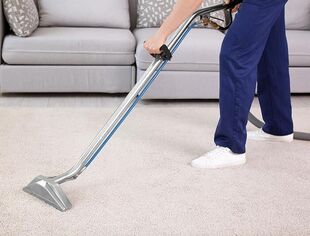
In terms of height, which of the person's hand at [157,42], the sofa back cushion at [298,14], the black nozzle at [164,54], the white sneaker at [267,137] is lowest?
the white sneaker at [267,137]

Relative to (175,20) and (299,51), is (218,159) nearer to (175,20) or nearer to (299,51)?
(175,20)

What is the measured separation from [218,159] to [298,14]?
1.70m

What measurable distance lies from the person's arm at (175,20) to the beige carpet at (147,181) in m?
0.53

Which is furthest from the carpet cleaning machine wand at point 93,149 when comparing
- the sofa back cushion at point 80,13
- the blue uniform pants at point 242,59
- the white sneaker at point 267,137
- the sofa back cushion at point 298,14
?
the sofa back cushion at point 298,14

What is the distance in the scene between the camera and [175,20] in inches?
76.1

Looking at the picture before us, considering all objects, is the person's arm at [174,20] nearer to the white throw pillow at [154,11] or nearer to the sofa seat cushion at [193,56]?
the sofa seat cushion at [193,56]

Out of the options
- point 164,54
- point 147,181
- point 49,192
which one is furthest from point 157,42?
point 49,192

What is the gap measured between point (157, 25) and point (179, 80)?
585 millimetres

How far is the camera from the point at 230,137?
2.22 meters

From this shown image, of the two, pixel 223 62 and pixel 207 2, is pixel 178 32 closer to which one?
pixel 223 62

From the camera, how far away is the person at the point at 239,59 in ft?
6.42

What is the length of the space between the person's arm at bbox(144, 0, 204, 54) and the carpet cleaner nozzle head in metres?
0.59

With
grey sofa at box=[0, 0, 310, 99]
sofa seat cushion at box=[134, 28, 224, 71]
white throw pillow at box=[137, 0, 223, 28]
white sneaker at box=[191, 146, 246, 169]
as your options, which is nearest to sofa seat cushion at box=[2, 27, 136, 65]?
grey sofa at box=[0, 0, 310, 99]

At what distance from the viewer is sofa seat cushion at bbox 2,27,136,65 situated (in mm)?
2982
